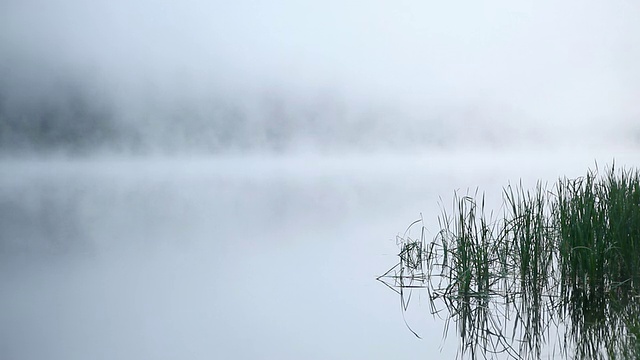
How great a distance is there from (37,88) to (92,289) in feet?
337

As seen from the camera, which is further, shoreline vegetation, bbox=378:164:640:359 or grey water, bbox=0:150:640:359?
grey water, bbox=0:150:640:359

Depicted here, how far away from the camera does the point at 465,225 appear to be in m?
5.54

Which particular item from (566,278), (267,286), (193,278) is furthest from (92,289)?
(566,278)

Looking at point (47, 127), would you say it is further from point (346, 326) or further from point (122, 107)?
point (346, 326)

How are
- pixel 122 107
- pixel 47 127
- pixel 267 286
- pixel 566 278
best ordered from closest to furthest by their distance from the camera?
pixel 566 278 < pixel 267 286 < pixel 47 127 < pixel 122 107

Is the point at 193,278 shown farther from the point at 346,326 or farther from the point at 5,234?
the point at 5,234

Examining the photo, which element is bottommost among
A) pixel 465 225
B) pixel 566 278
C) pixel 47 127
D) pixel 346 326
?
pixel 346 326

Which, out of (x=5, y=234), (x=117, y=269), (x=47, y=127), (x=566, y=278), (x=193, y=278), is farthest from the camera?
(x=47, y=127)

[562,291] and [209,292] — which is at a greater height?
[562,291]

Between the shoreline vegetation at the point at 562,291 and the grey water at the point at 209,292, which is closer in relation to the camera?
the shoreline vegetation at the point at 562,291

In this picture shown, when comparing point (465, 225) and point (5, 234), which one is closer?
point (465, 225)

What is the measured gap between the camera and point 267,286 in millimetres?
6711

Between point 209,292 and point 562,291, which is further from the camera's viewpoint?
point 209,292

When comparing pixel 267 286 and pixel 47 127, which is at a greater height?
pixel 47 127
